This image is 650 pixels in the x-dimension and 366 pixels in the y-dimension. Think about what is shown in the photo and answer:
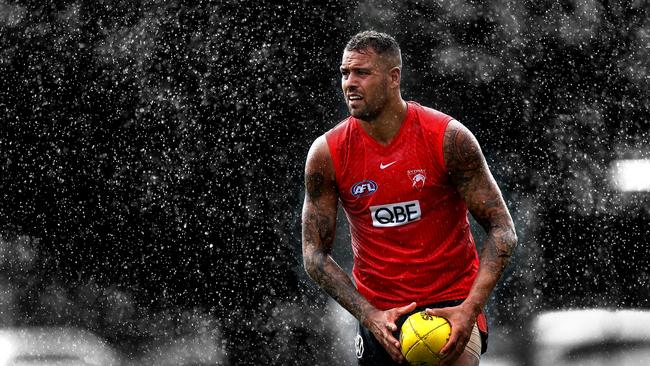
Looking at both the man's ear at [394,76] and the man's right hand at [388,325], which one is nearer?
the man's right hand at [388,325]

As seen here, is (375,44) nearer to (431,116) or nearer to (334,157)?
(431,116)

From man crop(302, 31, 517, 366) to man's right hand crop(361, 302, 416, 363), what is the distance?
1cm

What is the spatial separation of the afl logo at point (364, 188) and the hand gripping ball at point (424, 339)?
0.66 m

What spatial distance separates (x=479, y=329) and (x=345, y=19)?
640 centimetres

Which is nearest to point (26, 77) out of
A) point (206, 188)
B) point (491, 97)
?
point (206, 188)

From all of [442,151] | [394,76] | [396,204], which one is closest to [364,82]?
[394,76]

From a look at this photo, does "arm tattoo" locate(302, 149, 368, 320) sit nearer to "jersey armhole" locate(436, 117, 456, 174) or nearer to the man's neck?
the man's neck

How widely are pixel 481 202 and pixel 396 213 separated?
40 centimetres

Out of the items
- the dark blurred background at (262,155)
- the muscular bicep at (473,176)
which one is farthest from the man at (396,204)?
the dark blurred background at (262,155)

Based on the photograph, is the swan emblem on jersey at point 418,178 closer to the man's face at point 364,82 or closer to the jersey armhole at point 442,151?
the jersey armhole at point 442,151

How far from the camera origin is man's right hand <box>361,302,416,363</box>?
3652 mm

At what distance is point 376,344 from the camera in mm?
4094

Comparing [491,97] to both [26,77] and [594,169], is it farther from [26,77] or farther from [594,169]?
[26,77]

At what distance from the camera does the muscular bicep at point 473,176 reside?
3875mm
